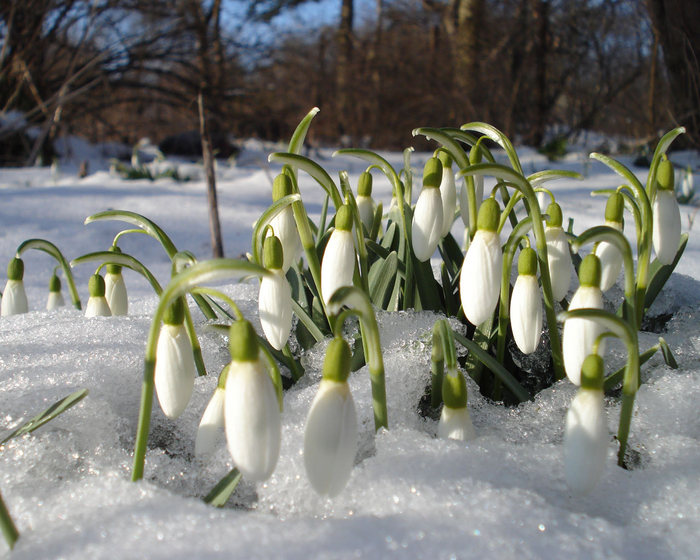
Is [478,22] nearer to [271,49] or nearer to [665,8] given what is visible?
[271,49]

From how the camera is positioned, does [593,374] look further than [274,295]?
No

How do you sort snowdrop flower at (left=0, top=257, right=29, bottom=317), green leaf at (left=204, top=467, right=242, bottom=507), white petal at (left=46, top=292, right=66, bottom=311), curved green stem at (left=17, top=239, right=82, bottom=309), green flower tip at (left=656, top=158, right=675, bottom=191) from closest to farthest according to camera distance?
green leaf at (left=204, top=467, right=242, bottom=507)
green flower tip at (left=656, top=158, right=675, bottom=191)
curved green stem at (left=17, top=239, right=82, bottom=309)
snowdrop flower at (left=0, top=257, right=29, bottom=317)
white petal at (left=46, top=292, right=66, bottom=311)

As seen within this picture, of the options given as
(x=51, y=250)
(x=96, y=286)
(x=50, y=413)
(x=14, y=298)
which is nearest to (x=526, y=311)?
(x=50, y=413)

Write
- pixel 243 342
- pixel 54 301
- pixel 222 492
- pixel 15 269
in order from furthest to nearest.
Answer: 1. pixel 54 301
2. pixel 15 269
3. pixel 222 492
4. pixel 243 342

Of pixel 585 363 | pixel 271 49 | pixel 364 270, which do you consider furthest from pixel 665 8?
pixel 271 49

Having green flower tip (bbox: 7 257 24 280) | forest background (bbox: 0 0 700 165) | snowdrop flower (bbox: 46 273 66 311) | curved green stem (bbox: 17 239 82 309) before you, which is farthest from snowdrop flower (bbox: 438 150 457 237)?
forest background (bbox: 0 0 700 165)

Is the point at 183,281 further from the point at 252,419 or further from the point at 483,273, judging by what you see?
the point at 483,273

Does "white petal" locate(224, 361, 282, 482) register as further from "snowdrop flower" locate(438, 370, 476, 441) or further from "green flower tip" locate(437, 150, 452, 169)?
"green flower tip" locate(437, 150, 452, 169)
